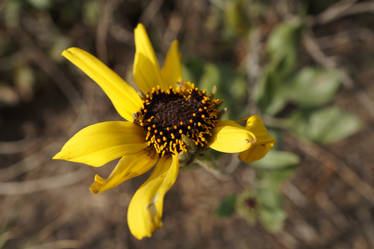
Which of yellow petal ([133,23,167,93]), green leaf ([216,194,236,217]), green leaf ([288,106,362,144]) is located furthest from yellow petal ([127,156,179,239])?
green leaf ([288,106,362,144])

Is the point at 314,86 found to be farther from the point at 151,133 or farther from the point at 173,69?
the point at 151,133

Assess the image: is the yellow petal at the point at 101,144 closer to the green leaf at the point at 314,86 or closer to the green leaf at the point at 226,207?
the green leaf at the point at 226,207

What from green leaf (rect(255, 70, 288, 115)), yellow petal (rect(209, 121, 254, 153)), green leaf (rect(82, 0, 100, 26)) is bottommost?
green leaf (rect(255, 70, 288, 115))

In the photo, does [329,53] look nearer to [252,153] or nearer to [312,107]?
[312,107]

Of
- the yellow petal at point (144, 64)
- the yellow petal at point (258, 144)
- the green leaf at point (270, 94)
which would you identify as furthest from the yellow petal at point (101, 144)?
the green leaf at point (270, 94)

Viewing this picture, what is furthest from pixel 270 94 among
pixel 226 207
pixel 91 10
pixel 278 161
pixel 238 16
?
pixel 91 10

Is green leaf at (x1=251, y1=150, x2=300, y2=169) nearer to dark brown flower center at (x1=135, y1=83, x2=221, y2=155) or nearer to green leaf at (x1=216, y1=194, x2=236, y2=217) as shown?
green leaf at (x1=216, y1=194, x2=236, y2=217)

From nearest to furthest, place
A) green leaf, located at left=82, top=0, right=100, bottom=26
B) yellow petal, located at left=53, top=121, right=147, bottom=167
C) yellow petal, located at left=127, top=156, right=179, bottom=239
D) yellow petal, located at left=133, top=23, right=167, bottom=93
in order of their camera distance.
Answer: yellow petal, located at left=127, top=156, right=179, bottom=239
yellow petal, located at left=53, top=121, right=147, bottom=167
yellow petal, located at left=133, top=23, right=167, bottom=93
green leaf, located at left=82, top=0, right=100, bottom=26

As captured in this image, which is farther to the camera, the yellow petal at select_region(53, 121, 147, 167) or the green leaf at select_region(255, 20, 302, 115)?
the green leaf at select_region(255, 20, 302, 115)
